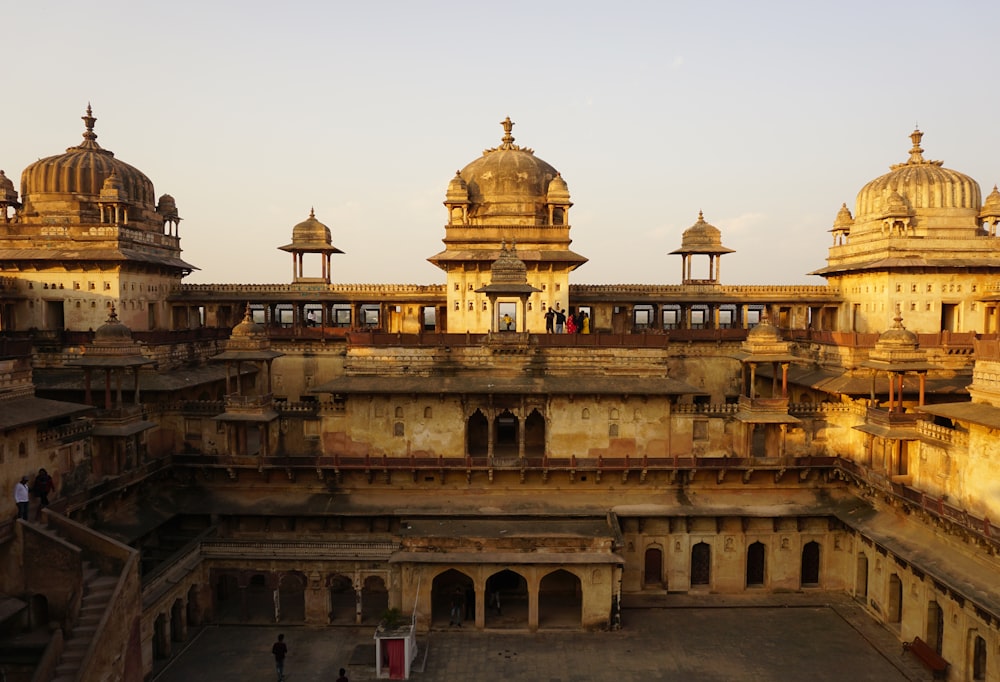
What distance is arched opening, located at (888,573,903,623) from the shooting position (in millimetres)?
26719

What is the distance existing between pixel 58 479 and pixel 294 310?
831 inches

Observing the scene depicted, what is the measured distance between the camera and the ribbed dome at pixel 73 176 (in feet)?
136

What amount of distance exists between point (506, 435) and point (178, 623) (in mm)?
17771

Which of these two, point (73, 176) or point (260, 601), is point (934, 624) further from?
point (73, 176)

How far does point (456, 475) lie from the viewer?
31.7m

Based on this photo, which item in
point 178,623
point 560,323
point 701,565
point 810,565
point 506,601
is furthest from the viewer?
point 560,323

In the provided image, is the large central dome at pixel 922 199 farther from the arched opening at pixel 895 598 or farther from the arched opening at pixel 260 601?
the arched opening at pixel 260 601

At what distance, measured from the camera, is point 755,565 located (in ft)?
103

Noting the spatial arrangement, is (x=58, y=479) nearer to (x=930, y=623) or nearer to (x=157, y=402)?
(x=157, y=402)

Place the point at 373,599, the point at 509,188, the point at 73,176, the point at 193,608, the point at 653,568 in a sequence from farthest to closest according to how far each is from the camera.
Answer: the point at 509,188 → the point at 73,176 → the point at 653,568 → the point at 373,599 → the point at 193,608

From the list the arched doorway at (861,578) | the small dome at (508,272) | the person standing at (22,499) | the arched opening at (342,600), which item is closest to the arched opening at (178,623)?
the arched opening at (342,600)

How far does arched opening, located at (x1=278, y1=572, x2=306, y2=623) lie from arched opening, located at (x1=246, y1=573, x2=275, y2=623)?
0.41 m

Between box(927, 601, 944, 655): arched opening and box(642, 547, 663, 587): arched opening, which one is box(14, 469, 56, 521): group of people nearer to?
box(642, 547, 663, 587): arched opening

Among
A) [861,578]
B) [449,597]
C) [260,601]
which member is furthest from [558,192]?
[260,601]
